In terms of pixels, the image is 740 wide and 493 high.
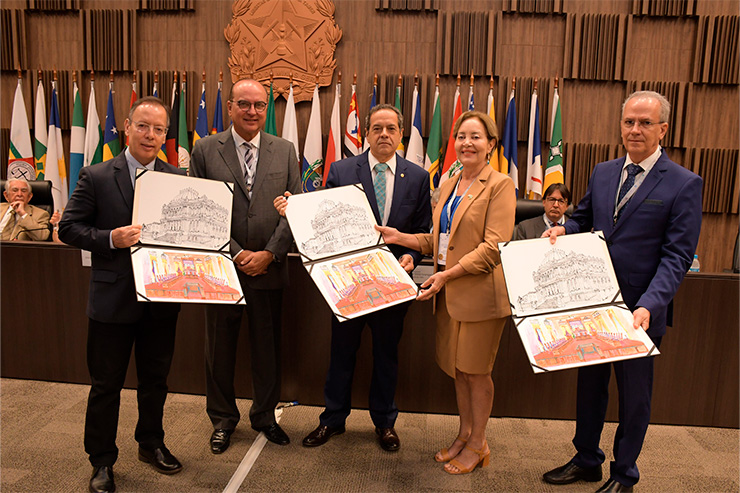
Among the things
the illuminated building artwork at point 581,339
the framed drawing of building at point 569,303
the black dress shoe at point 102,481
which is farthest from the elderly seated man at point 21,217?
the illuminated building artwork at point 581,339

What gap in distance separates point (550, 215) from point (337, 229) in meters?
2.29

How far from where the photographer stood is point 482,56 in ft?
16.1

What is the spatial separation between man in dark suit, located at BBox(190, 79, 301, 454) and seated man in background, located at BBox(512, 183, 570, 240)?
2072mm

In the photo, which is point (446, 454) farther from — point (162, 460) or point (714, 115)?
point (714, 115)

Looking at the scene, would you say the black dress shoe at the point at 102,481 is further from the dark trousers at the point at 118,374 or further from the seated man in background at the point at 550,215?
the seated man in background at the point at 550,215

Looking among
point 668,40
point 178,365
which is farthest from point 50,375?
point 668,40

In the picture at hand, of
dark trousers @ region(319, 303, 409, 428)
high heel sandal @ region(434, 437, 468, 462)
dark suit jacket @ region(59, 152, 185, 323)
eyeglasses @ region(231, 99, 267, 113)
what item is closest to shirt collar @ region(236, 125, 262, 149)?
eyeglasses @ region(231, 99, 267, 113)

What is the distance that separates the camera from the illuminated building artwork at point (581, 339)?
5.82ft

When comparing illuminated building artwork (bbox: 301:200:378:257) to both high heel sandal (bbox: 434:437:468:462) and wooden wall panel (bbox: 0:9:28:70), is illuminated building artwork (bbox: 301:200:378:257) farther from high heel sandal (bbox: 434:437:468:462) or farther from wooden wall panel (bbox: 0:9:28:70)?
wooden wall panel (bbox: 0:9:28:70)

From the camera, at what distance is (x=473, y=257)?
7.07ft

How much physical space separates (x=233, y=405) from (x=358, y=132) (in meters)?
3.10

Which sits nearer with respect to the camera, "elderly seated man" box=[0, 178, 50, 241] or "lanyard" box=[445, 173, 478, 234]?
"lanyard" box=[445, 173, 478, 234]

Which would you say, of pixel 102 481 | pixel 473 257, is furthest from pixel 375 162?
pixel 102 481

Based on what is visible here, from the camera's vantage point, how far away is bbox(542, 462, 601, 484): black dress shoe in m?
2.40
